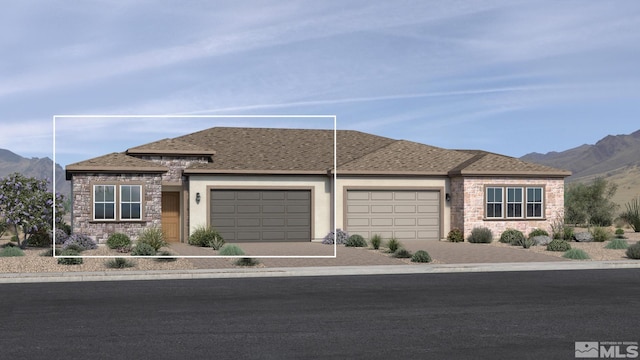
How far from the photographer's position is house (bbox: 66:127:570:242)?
33219mm

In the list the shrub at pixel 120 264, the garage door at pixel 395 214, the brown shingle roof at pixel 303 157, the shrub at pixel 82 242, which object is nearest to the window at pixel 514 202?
the brown shingle roof at pixel 303 157

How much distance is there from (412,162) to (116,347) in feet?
92.5

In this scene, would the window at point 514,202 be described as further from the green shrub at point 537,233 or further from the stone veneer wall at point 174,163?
the stone veneer wall at point 174,163

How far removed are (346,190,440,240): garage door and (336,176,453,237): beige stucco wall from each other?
26 cm

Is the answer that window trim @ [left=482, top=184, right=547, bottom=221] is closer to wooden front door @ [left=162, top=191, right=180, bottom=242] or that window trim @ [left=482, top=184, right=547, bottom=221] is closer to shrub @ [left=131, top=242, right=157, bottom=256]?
wooden front door @ [left=162, top=191, right=180, bottom=242]

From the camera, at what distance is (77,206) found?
32594 millimetres

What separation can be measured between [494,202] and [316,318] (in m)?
24.5

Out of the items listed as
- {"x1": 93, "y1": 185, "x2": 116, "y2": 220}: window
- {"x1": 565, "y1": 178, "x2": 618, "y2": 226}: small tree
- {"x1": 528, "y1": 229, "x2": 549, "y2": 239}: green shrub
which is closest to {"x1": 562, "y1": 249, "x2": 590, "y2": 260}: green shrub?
{"x1": 528, "y1": 229, "x2": 549, "y2": 239}: green shrub

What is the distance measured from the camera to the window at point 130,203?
32.9 metres

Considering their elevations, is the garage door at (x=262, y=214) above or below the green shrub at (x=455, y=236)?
above

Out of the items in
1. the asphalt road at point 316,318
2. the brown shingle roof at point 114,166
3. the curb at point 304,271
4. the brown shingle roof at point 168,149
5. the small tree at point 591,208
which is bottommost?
the curb at point 304,271

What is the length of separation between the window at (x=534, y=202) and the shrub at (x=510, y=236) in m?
1.72

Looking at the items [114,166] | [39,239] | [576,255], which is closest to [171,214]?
[114,166]

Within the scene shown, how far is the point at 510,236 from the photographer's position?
3441 cm
